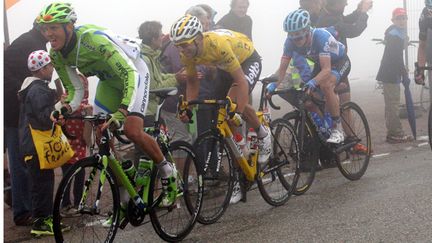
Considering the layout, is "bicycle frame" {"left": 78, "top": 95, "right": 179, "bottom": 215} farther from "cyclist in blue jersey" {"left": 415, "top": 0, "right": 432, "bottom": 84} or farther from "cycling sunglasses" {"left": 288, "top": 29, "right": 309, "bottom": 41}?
"cyclist in blue jersey" {"left": 415, "top": 0, "right": 432, "bottom": 84}

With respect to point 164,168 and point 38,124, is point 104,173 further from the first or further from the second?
point 38,124

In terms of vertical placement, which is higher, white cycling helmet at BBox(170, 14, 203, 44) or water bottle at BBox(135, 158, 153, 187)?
white cycling helmet at BBox(170, 14, 203, 44)

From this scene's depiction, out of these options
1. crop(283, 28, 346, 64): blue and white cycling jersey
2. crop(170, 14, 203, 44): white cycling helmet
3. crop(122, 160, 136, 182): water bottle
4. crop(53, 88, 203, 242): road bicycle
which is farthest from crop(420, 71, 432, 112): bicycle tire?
crop(122, 160, 136, 182): water bottle

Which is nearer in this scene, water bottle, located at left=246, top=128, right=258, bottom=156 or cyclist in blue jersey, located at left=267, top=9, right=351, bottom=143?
water bottle, located at left=246, top=128, right=258, bottom=156

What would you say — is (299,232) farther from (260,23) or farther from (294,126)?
(260,23)

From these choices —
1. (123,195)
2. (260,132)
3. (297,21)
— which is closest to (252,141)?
(260,132)

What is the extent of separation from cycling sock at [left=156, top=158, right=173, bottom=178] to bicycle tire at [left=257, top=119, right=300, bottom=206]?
1.31 m

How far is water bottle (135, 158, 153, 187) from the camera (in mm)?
4762

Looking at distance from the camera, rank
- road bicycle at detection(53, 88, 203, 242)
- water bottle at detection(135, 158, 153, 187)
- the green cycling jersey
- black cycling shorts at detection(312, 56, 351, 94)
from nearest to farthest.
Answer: road bicycle at detection(53, 88, 203, 242), the green cycling jersey, water bottle at detection(135, 158, 153, 187), black cycling shorts at detection(312, 56, 351, 94)

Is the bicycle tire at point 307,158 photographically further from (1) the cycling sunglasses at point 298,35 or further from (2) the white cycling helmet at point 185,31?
(2) the white cycling helmet at point 185,31

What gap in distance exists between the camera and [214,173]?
5.38 m

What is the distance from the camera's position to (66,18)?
4625 mm

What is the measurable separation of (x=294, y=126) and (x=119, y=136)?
2256 mm

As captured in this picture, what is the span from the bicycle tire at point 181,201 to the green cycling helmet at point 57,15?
4.00 ft
